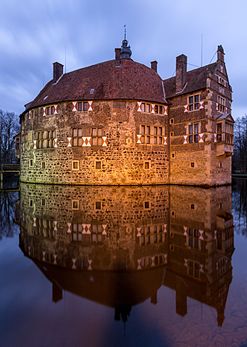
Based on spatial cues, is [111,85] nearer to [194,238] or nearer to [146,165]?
[146,165]

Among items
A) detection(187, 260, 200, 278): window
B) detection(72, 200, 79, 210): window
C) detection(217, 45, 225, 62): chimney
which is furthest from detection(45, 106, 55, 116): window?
detection(187, 260, 200, 278): window

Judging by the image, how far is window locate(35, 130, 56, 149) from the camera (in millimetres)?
27562

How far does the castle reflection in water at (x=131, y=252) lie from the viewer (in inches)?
190

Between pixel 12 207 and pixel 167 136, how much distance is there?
1726cm

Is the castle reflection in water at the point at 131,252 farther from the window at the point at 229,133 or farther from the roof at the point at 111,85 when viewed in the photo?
the roof at the point at 111,85

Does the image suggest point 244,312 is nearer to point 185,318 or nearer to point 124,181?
point 185,318

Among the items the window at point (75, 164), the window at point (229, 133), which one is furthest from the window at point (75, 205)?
the window at point (229, 133)

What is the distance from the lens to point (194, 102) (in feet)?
84.1

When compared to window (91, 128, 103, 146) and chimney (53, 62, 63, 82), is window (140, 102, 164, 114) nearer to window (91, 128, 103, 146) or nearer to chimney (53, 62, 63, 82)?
window (91, 128, 103, 146)

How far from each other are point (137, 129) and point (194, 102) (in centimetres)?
564

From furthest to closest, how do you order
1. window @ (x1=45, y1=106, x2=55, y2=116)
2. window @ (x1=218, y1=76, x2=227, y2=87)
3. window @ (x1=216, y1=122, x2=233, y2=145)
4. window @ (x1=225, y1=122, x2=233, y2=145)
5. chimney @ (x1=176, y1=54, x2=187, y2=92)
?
window @ (x1=45, y1=106, x2=55, y2=116) < chimney @ (x1=176, y1=54, x2=187, y2=92) < window @ (x1=218, y1=76, x2=227, y2=87) < window @ (x1=225, y1=122, x2=233, y2=145) < window @ (x1=216, y1=122, x2=233, y2=145)

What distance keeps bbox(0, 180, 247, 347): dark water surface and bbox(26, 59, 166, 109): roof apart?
17.8 metres

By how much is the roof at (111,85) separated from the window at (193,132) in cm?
386

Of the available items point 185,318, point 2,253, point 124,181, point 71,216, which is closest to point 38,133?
point 124,181
